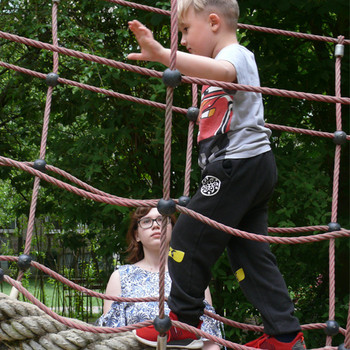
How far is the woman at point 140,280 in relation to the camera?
189 cm

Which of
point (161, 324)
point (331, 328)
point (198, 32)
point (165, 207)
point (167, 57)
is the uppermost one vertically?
point (198, 32)

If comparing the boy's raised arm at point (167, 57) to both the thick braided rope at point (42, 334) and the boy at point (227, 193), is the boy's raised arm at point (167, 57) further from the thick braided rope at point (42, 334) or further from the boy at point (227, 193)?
the thick braided rope at point (42, 334)

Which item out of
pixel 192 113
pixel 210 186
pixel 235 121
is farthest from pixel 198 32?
pixel 192 113

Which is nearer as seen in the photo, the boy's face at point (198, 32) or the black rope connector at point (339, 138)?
the boy's face at point (198, 32)

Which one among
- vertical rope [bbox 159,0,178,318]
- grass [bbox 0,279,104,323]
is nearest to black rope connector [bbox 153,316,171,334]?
vertical rope [bbox 159,0,178,318]

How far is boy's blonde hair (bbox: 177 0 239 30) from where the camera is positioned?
147 centimetres

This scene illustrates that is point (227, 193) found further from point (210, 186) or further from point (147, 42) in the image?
point (147, 42)

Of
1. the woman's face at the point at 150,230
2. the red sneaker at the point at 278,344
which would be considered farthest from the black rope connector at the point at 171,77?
the woman's face at the point at 150,230

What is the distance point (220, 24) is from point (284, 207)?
1737 millimetres

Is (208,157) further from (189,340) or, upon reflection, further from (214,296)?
(214,296)

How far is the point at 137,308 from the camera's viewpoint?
190cm

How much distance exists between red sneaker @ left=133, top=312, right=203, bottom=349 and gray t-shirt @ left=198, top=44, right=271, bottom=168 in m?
0.39

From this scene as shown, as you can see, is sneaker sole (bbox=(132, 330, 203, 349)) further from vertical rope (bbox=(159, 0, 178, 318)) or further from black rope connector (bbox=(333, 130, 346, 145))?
black rope connector (bbox=(333, 130, 346, 145))

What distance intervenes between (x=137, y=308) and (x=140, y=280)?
0.51 ft
